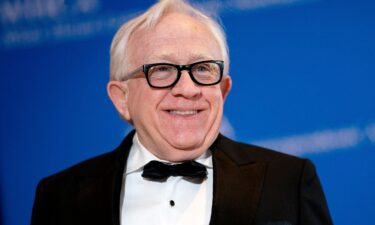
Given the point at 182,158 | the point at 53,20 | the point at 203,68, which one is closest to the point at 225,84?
the point at 203,68

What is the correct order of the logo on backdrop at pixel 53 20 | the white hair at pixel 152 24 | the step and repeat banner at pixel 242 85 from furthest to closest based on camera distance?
the logo on backdrop at pixel 53 20 → the step and repeat banner at pixel 242 85 → the white hair at pixel 152 24

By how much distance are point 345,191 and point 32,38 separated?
1.46 metres

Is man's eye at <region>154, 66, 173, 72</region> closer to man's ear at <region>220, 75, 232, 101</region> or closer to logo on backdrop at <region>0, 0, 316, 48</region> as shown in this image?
man's ear at <region>220, 75, 232, 101</region>

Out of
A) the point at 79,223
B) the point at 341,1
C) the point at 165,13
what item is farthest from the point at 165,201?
the point at 341,1

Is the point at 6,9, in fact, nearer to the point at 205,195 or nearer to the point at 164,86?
the point at 164,86

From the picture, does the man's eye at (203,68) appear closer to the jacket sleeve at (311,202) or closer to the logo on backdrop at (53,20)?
the jacket sleeve at (311,202)

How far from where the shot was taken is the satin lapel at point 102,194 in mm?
1725

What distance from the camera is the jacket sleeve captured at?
66.3 inches

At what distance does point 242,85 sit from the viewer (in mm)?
2234

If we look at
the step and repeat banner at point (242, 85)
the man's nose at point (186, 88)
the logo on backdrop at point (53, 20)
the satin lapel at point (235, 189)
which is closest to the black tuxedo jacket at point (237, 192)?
the satin lapel at point (235, 189)

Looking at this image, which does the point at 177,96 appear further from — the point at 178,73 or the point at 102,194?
the point at 102,194

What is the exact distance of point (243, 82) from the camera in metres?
2.23

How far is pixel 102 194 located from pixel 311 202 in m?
0.65

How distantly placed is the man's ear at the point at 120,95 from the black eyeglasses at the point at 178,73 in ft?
0.45
